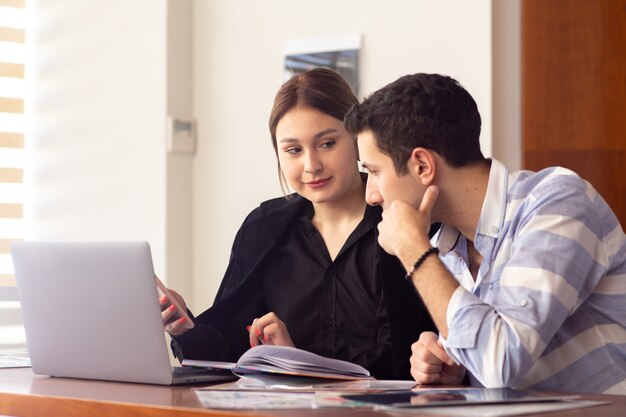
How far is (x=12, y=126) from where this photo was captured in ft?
12.6

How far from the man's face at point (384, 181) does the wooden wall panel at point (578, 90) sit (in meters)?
1.40

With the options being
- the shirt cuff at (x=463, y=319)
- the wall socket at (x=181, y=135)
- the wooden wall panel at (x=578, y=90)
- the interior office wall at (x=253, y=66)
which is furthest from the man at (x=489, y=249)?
the wall socket at (x=181, y=135)

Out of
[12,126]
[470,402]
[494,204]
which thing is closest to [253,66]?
[12,126]

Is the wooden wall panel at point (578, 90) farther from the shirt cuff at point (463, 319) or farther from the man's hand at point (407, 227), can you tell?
the shirt cuff at point (463, 319)

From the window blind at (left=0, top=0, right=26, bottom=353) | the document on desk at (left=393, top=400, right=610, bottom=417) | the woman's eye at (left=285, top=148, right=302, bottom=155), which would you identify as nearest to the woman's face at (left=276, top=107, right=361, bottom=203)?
the woman's eye at (left=285, top=148, right=302, bottom=155)

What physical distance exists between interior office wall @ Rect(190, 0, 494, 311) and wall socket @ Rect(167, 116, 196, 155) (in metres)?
0.04

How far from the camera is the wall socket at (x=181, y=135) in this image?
377 centimetres

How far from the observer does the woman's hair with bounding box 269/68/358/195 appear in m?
2.37

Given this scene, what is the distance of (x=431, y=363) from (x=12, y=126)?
2.61 m

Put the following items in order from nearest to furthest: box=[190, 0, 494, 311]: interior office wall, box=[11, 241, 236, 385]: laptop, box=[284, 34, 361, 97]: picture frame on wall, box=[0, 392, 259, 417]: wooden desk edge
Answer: box=[0, 392, 259, 417]: wooden desk edge < box=[11, 241, 236, 385]: laptop < box=[190, 0, 494, 311]: interior office wall < box=[284, 34, 361, 97]: picture frame on wall

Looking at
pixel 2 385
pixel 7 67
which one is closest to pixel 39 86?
pixel 7 67

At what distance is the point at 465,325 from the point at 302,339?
836 millimetres

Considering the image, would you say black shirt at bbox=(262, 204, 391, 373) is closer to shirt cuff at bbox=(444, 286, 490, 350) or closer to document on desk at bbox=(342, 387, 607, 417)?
shirt cuff at bbox=(444, 286, 490, 350)

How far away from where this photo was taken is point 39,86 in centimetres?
394
